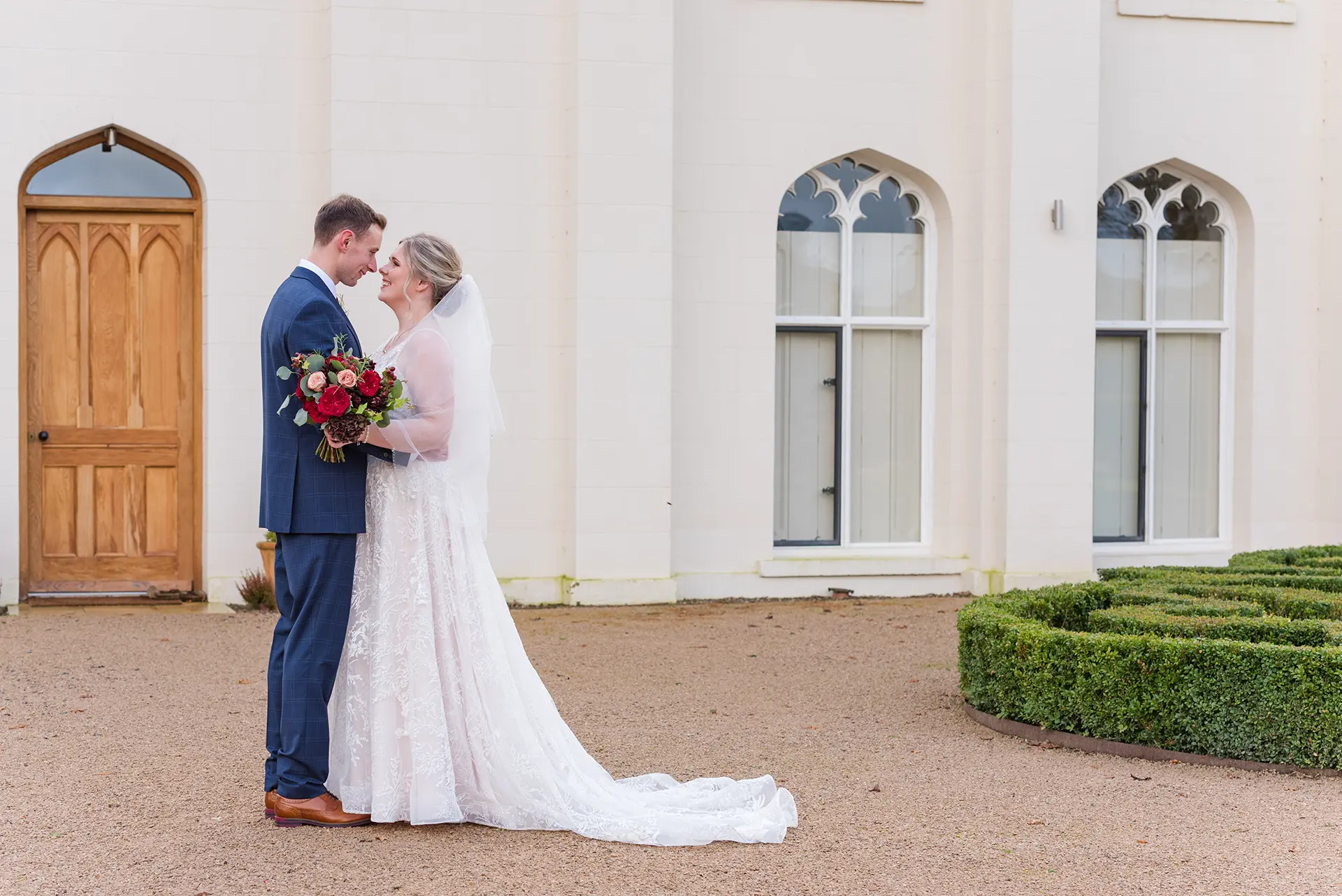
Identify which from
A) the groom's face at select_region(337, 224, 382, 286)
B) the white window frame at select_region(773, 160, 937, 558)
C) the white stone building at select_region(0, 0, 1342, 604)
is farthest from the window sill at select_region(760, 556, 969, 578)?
the groom's face at select_region(337, 224, 382, 286)

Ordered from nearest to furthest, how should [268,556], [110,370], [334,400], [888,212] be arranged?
[334,400], [268,556], [110,370], [888,212]

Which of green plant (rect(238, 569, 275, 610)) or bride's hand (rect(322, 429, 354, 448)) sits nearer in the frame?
bride's hand (rect(322, 429, 354, 448))

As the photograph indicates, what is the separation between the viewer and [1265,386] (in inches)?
441

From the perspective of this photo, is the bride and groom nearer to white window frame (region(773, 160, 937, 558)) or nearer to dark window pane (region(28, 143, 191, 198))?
dark window pane (region(28, 143, 191, 198))

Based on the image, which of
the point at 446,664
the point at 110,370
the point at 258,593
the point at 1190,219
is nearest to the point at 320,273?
the point at 446,664

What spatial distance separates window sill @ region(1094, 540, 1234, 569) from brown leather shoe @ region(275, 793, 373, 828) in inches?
305

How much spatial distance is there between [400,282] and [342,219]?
29 cm

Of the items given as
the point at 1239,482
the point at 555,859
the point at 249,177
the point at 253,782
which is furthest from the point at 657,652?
the point at 1239,482

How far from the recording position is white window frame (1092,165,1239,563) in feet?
36.5

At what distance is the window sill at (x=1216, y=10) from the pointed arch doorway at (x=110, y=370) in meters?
7.59

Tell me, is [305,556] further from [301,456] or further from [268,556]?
[268,556]

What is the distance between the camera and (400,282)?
461 centimetres

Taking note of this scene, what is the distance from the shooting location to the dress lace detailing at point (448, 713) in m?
4.42

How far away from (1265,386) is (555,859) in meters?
9.03
